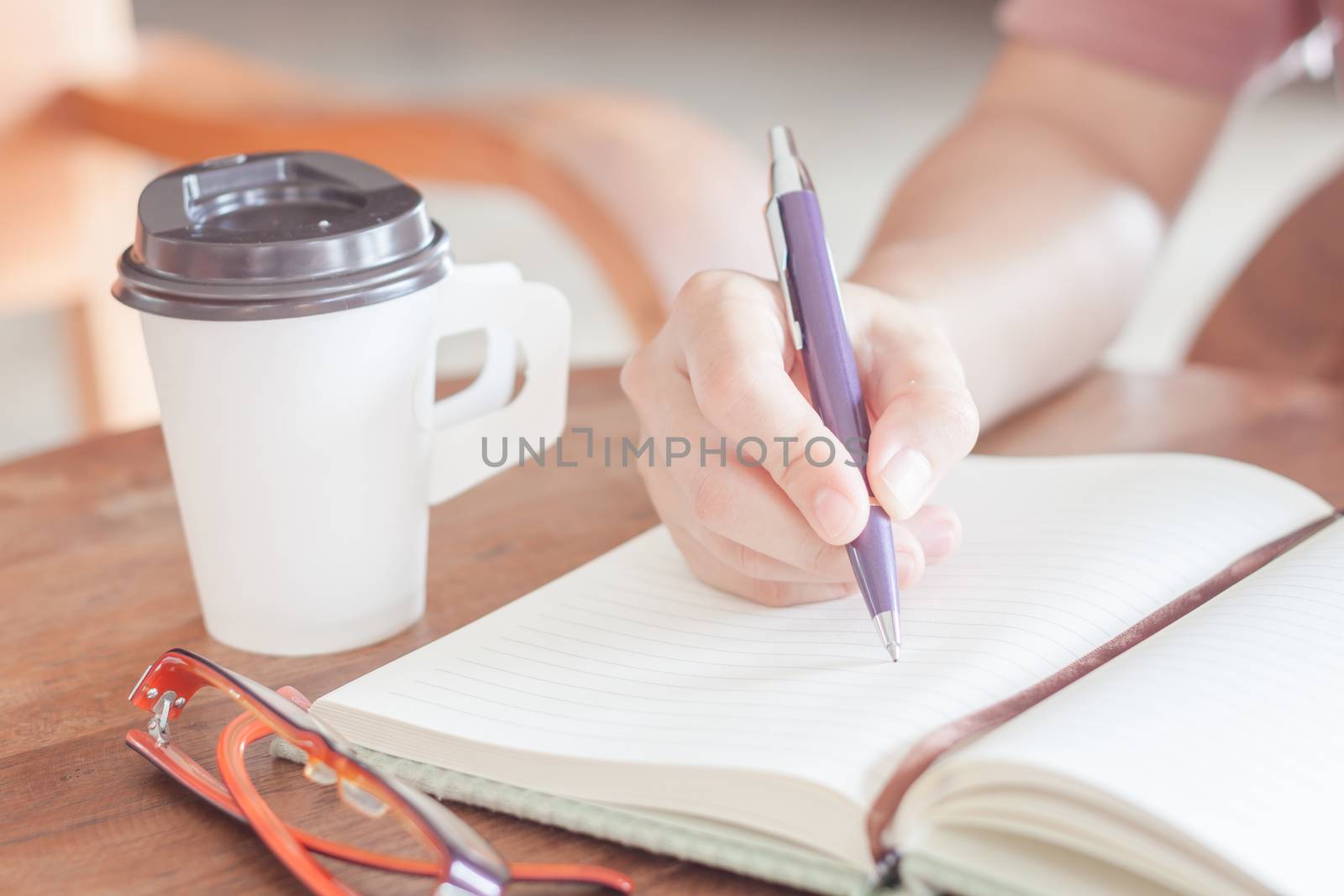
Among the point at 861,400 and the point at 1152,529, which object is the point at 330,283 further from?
the point at 1152,529

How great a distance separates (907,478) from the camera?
18.3 inches

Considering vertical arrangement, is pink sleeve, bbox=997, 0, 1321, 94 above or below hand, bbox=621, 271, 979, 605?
above

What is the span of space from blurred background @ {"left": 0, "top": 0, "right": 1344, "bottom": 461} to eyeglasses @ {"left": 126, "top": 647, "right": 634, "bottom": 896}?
0.75 m

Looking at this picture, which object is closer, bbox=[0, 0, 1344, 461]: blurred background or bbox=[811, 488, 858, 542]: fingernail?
bbox=[811, 488, 858, 542]: fingernail

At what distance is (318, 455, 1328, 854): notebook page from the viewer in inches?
15.4

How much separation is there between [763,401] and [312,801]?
21cm

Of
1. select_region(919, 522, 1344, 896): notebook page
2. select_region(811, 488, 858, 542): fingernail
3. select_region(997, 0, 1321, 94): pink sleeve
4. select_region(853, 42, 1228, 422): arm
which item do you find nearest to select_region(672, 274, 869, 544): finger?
select_region(811, 488, 858, 542): fingernail

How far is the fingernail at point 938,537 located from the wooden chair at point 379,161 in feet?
2.18

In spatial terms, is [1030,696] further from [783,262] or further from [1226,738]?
[783,262]

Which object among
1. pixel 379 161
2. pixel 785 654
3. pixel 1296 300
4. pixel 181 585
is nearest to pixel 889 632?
pixel 785 654

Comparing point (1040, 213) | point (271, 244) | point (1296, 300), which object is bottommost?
point (1296, 300)

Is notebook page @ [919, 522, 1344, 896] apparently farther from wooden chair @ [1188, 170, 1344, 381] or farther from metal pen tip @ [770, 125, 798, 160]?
wooden chair @ [1188, 170, 1344, 381]

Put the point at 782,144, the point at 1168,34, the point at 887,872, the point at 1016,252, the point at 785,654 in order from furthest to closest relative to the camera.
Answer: the point at 1168,34 → the point at 1016,252 → the point at 782,144 → the point at 785,654 → the point at 887,872

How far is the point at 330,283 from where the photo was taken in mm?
458
